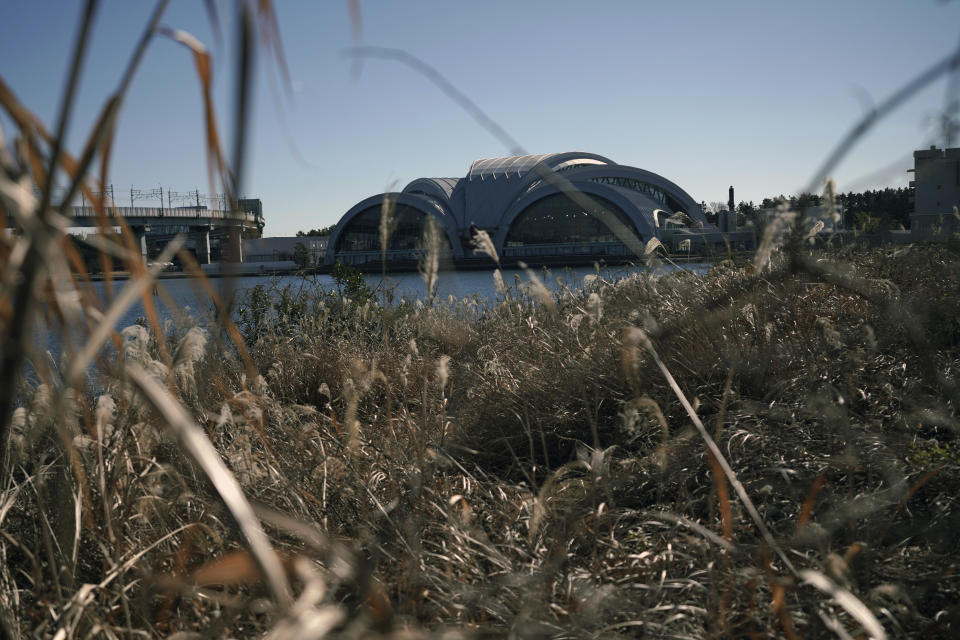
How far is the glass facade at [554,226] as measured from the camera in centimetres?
4314

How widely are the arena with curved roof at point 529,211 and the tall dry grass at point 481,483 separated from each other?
3745 centimetres

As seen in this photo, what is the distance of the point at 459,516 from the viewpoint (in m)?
1.64

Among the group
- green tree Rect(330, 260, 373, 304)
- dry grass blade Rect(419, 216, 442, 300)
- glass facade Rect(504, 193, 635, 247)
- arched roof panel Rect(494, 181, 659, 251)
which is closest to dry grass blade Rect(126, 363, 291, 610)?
dry grass blade Rect(419, 216, 442, 300)

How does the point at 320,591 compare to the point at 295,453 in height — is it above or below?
above

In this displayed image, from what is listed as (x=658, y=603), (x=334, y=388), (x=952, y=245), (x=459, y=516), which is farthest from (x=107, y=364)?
(x=334, y=388)

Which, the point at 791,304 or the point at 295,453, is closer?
the point at 295,453

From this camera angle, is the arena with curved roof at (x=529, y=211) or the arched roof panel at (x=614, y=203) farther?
the arena with curved roof at (x=529, y=211)

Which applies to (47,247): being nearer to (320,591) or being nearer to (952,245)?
(320,591)

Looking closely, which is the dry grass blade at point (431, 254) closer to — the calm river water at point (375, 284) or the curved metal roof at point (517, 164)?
the calm river water at point (375, 284)

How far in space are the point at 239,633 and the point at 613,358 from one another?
1.73m

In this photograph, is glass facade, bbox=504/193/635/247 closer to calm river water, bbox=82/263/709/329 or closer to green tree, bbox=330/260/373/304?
calm river water, bbox=82/263/709/329

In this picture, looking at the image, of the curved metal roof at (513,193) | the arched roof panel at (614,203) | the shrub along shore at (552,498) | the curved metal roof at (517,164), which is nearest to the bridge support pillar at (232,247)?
the shrub along shore at (552,498)

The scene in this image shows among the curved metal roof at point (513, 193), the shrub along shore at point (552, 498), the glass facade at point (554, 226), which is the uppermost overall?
the curved metal roof at point (513, 193)

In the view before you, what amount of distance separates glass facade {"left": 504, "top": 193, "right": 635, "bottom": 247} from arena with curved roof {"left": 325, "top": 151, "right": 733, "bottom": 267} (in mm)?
63
